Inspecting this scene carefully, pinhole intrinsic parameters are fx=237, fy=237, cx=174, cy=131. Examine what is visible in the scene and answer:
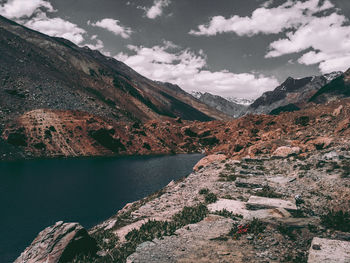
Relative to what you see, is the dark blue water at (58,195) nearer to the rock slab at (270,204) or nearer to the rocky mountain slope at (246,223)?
the rocky mountain slope at (246,223)

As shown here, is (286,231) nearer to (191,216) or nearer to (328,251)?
(328,251)

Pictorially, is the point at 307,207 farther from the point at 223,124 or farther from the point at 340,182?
the point at 223,124

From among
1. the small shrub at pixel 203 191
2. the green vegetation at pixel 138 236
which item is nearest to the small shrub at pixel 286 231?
the green vegetation at pixel 138 236

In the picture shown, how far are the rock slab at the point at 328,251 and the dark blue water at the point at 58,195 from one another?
26.9 metres

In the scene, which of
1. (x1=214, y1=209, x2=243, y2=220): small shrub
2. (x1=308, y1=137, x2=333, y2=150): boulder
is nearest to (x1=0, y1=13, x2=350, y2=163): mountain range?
(x1=308, y1=137, x2=333, y2=150): boulder

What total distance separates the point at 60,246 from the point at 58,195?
34438mm

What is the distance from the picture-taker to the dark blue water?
1213 inches

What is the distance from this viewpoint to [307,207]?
22734 mm

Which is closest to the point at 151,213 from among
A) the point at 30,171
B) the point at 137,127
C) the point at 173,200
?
the point at 173,200

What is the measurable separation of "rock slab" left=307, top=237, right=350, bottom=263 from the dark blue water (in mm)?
26895

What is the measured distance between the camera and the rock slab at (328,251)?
39.7 ft

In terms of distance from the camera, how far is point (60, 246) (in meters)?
15.4

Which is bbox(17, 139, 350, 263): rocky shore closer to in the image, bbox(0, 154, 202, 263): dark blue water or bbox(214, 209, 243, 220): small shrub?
bbox(214, 209, 243, 220): small shrub

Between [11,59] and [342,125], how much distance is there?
17474 cm
